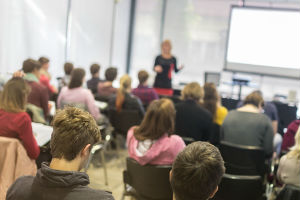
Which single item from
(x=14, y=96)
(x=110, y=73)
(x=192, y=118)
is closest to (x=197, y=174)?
(x=14, y=96)

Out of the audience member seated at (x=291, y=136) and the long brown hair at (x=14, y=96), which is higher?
the long brown hair at (x=14, y=96)

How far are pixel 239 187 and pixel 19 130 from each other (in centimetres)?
156

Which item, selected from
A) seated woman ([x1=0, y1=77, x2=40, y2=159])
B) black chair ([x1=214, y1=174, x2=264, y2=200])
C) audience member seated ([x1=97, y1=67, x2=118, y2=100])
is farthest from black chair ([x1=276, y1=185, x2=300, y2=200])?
audience member seated ([x1=97, y1=67, x2=118, y2=100])

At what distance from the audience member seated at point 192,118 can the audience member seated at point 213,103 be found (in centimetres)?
40

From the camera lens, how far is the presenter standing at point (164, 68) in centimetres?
591

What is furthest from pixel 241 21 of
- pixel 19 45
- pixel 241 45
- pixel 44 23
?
pixel 19 45

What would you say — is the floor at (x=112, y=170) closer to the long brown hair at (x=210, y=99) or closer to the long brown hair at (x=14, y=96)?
the long brown hair at (x=210, y=99)

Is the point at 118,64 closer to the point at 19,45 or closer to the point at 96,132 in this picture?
the point at 19,45

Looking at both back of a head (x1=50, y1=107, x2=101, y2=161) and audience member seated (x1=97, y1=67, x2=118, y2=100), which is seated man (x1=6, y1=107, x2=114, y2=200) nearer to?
back of a head (x1=50, y1=107, x2=101, y2=161)

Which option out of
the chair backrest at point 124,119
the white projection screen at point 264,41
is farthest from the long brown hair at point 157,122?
the white projection screen at point 264,41

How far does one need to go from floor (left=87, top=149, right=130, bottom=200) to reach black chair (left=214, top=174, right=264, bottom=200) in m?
1.48

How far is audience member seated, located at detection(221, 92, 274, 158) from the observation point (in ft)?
10.9

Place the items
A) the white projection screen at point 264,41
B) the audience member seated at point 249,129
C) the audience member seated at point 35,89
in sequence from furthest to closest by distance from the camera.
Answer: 1. the white projection screen at point 264,41
2. the audience member seated at point 35,89
3. the audience member seated at point 249,129

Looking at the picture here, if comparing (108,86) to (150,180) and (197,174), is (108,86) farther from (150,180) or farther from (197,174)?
(197,174)
